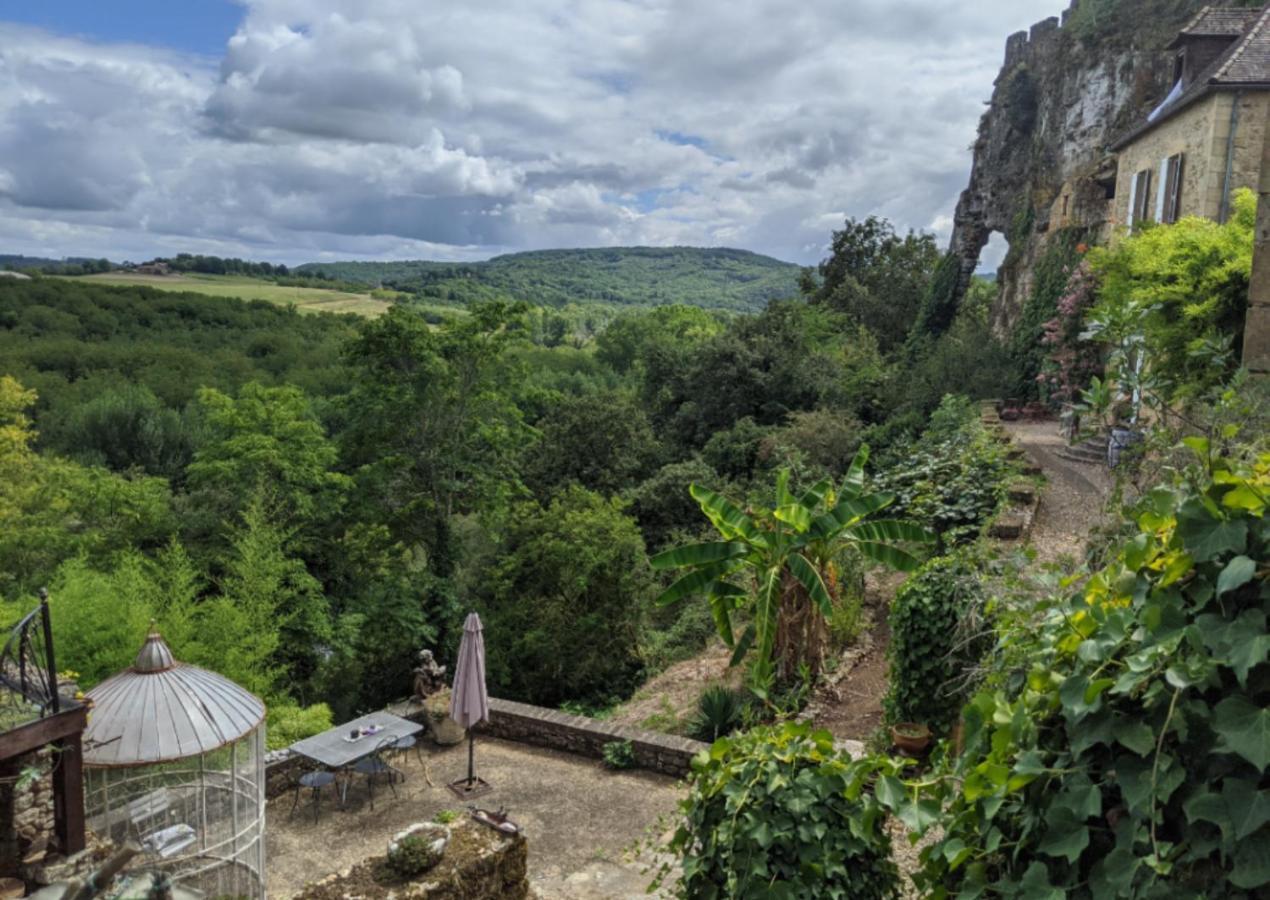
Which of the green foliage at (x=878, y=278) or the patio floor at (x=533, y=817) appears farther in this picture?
the green foliage at (x=878, y=278)

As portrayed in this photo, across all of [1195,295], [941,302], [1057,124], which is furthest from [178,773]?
[941,302]

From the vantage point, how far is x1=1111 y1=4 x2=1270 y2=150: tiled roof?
1497cm

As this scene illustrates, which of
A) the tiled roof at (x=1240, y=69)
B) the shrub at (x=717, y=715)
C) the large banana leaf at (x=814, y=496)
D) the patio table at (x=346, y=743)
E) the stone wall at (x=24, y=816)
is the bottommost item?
the patio table at (x=346, y=743)

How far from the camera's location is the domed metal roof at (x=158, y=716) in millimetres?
7348

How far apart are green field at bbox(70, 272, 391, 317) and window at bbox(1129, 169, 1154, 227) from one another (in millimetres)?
66636

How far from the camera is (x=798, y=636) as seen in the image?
36.5 feet

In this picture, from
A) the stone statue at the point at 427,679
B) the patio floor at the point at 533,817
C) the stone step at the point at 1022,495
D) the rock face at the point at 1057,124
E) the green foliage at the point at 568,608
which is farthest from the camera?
the rock face at the point at 1057,124

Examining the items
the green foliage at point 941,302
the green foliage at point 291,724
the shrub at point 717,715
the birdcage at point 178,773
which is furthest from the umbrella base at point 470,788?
the green foliage at point 941,302

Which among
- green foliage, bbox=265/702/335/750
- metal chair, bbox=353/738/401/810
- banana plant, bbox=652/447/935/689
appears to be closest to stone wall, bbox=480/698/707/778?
banana plant, bbox=652/447/935/689

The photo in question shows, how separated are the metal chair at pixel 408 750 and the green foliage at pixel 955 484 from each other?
755 centimetres

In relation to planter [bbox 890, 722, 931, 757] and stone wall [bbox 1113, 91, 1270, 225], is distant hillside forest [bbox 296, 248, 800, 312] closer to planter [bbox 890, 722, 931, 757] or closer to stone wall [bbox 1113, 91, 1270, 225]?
stone wall [bbox 1113, 91, 1270, 225]

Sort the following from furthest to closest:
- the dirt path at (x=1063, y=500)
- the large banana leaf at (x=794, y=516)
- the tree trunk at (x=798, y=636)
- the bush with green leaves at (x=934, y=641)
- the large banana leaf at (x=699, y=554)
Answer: the dirt path at (x=1063, y=500), the tree trunk at (x=798, y=636), the large banana leaf at (x=699, y=554), the large banana leaf at (x=794, y=516), the bush with green leaves at (x=934, y=641)

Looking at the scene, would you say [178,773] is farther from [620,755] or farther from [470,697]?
[620,755]

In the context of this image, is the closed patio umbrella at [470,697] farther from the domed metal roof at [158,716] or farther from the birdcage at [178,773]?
the domed metal roof at [158,716]
